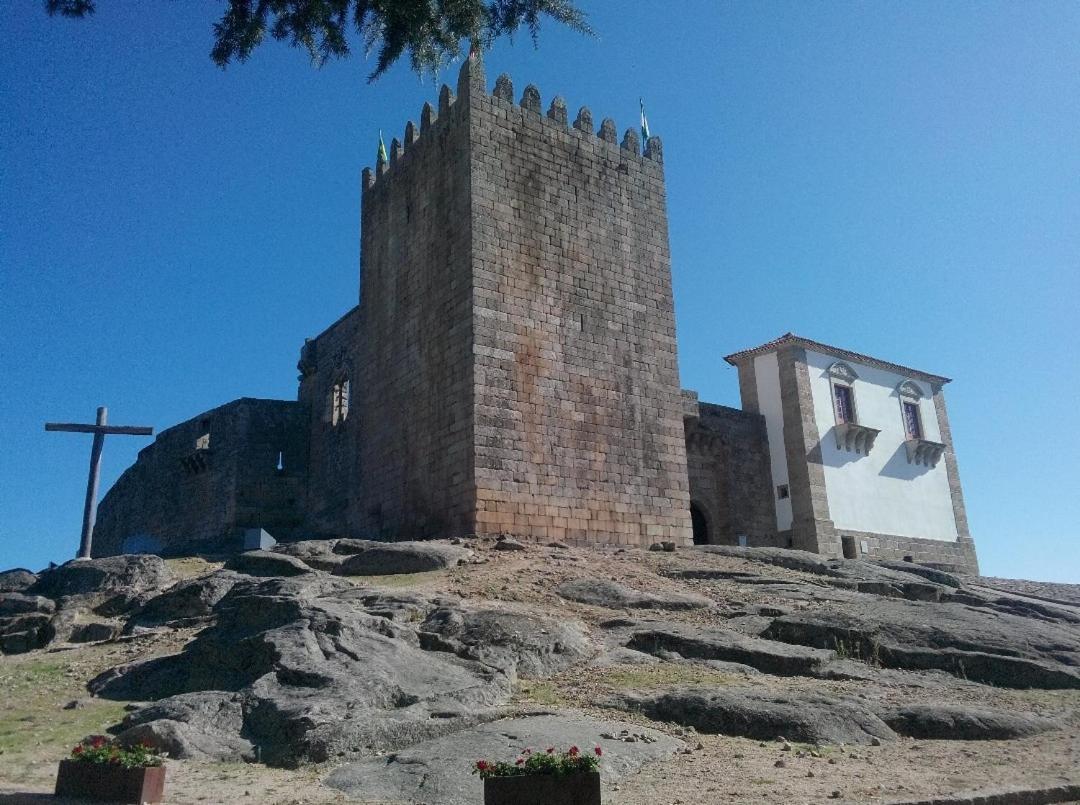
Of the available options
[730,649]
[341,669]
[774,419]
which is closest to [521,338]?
[730,649]

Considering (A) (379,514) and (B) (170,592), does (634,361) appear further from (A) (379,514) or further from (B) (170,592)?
(B) (170,592)

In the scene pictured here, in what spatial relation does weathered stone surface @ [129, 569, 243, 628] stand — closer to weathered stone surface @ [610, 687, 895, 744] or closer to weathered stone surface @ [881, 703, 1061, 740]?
weathered stone surface @ [610, 687, 895, 744]

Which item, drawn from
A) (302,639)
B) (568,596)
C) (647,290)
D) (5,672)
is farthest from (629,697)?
(647,290)

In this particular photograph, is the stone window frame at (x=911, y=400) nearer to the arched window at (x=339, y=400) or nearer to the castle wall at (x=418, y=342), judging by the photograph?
the arched window at (x=339, y=400)

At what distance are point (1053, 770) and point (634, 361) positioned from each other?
11.6 m

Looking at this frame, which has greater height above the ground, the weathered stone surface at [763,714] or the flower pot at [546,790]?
the weathered stone surface at [763,714]

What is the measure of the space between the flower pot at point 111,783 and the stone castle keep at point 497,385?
361 inches

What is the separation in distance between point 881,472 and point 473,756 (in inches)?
885

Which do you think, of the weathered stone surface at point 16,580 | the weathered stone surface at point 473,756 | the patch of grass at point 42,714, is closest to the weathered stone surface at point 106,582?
the weathered stone surface at point 16,580

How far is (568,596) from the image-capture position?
1153 centimetres

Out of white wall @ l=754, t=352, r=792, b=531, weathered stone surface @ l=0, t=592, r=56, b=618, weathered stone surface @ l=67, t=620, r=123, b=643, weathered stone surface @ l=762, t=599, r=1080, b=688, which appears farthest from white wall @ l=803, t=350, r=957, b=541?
weathered stone surface @ l=0, t=592, r=56, b=618

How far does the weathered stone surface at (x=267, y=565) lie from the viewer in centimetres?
1252

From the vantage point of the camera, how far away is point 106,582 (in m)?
11.9

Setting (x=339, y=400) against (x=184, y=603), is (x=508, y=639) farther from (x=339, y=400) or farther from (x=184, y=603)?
(x=339, y=400)
